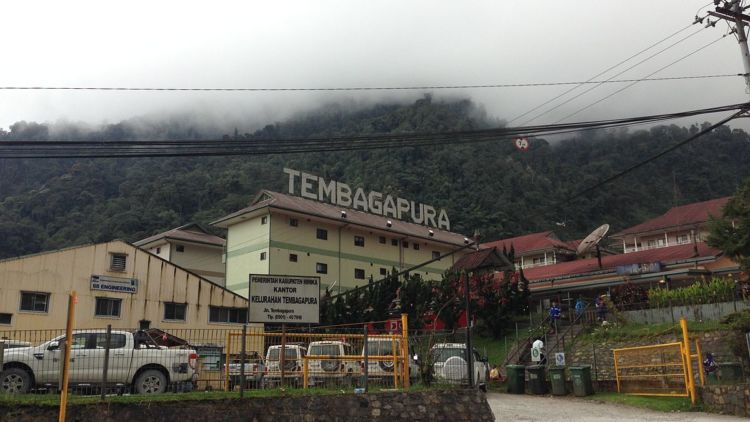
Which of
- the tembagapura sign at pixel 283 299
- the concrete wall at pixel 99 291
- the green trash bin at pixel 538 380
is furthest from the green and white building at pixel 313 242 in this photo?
the tembagapura sign at pixel 283 299

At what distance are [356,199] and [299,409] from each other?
43.1 meters

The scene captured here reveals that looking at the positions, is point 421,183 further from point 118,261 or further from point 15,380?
point 15,380

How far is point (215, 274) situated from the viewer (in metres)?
57.4

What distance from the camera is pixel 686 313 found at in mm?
28031

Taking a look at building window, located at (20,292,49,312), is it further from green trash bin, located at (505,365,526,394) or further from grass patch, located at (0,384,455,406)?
green trash bin, located at (505,365,526,394)

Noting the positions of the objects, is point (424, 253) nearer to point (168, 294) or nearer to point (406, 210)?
point (406, 210)

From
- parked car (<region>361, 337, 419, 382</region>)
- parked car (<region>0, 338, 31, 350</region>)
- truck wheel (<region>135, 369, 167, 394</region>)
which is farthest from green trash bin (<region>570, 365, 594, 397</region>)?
parked car (<region>0, 338, 31, 350</region>)

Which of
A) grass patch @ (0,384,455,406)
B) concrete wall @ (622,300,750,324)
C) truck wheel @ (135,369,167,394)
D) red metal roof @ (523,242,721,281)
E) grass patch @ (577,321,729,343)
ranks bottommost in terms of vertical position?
grass patch @ (0,384,455,406)

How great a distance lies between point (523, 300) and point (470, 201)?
49.9m

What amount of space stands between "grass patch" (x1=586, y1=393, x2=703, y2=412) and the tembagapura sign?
9897mm

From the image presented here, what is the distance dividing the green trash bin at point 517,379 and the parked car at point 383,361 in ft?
33.0

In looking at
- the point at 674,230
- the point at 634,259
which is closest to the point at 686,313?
the point at 634,259

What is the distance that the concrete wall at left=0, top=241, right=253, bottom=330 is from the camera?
28.7m

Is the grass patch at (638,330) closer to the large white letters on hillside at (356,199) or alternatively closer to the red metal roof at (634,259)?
the red metal roof at (634,259)
